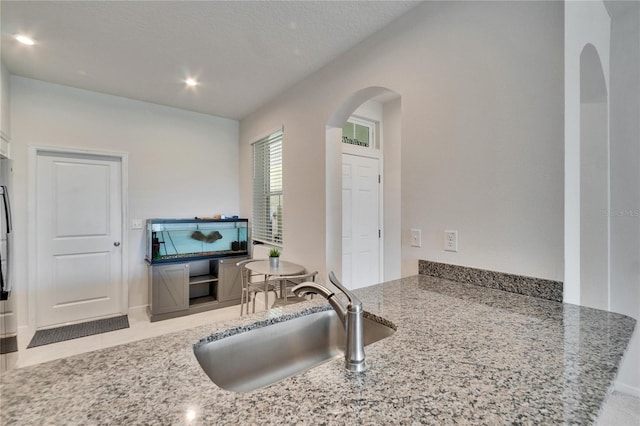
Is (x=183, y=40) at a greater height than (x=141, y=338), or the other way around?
(x=183, y=40)

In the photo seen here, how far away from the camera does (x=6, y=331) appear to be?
6.92 feet

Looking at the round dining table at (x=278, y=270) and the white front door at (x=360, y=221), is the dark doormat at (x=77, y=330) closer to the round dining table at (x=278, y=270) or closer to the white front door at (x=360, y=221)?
the round dining table at (x=278, y=270)

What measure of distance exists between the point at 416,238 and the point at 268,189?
2.35 metres

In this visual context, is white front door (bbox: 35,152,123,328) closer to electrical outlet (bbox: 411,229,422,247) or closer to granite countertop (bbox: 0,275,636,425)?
granite countertop (bbox: 0,275,636,425)

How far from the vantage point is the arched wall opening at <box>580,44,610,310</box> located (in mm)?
1642

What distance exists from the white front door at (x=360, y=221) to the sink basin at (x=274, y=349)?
2202 mm

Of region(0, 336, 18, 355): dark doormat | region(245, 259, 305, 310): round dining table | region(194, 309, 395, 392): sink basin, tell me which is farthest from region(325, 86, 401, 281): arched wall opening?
region(0, 336, 18, 355): dark doormat

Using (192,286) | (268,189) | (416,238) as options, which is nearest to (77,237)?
(192,286)

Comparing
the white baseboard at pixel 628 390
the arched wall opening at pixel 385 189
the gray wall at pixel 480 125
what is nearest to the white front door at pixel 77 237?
the arched wall opening at pixel 385 189

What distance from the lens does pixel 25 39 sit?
2322 millimetres

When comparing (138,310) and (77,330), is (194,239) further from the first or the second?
(77,330)

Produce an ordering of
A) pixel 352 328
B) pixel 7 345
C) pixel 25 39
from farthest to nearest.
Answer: pixel 25 39 → pixel 7 345 → pixel 352 328

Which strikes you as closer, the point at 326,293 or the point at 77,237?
the point at 326,293

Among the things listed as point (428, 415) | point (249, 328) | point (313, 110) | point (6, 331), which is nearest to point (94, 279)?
point (6, 331)
